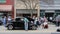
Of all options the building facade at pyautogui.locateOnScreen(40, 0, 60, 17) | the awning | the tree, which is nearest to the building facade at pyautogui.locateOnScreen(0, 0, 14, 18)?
the awning

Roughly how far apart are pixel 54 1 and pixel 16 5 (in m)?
8.63

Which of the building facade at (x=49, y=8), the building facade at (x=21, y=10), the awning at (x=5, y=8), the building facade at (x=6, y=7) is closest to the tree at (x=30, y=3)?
the building facade at (x=21, y=10)

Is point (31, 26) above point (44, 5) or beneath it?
beneath

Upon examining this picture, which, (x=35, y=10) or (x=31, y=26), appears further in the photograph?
(x=35, y=10)

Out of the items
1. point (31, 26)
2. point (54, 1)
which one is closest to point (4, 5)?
point (54, 1)

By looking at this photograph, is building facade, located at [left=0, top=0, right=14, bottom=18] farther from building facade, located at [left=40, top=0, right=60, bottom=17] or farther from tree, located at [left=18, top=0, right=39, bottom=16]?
building facade, located at [left=40, top=0, right=60, bottom=17]

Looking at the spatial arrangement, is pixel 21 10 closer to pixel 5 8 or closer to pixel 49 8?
pixel 5 8

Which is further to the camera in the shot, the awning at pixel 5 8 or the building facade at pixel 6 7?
the building facade at pixel 6 7

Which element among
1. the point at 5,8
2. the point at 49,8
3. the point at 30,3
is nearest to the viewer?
the point at 30,3

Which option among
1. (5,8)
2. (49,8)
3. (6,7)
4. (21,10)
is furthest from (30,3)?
(5,8)

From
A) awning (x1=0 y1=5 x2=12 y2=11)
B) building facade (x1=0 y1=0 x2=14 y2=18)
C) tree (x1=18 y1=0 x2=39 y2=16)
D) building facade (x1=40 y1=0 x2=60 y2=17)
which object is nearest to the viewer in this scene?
tree (x1=18 y1=0 x2=39 y2=16)

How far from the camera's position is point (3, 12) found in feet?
159

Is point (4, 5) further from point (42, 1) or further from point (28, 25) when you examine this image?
point (28, 25)

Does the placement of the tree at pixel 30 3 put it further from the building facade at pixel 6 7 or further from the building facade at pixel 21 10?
the building facade at pixel 6 7
